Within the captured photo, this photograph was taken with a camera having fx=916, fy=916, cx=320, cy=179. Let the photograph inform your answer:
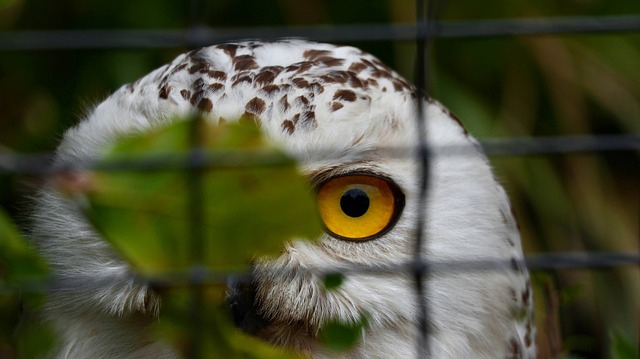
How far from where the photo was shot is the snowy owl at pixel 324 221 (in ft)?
3.27

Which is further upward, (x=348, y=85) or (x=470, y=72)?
(x=470, y=72)

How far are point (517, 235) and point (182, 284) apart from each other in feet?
2.35

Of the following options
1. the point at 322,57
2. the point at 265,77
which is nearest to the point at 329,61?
the point at 322,57

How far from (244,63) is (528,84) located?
1.14m

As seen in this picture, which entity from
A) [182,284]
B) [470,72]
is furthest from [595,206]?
[182,284]

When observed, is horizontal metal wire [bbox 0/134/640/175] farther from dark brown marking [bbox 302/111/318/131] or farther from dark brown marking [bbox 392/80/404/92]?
dark brown marking [bbox 392/80/404/92]

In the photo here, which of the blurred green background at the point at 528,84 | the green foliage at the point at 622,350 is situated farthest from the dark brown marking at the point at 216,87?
Result: the blurred green background at the point at 528,84

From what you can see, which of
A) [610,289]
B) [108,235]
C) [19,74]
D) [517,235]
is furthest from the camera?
[610,289]

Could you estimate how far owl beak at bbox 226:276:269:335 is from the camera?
3.05 ft

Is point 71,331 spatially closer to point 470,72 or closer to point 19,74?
point 19,74

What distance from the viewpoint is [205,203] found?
63 centimetres

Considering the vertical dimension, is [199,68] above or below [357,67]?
below

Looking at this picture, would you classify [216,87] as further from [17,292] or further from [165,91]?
[17,292]

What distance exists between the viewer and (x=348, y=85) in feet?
3.58
